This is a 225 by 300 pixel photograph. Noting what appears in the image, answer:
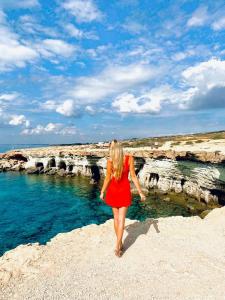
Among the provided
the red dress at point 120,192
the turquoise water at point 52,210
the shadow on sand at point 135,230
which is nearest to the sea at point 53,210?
the turquoise water at point 52,210

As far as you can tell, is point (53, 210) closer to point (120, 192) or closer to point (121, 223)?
point (121, 223)

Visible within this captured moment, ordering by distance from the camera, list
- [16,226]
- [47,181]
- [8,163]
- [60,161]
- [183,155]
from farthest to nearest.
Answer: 1. [8,163]
2. [60,161]
3. [47,181]
4. [183,155]
5. [16,226]

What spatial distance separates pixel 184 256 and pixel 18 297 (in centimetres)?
589

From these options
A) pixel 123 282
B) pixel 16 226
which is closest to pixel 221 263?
pixel 123 282

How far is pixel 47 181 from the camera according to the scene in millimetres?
69188

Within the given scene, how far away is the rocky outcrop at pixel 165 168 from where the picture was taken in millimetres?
43094

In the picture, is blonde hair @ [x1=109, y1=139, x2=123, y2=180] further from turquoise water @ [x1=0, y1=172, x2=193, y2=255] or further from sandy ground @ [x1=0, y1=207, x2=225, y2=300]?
turquoise water @ [x1=0, y1=172, x2=193, y2=255]

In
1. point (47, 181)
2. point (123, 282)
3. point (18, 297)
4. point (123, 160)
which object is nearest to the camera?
point (18, 297)

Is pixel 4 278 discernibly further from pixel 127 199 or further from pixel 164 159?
pixel 164 159

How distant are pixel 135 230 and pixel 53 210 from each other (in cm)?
3098

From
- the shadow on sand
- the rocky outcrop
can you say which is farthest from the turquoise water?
the shadow on sand

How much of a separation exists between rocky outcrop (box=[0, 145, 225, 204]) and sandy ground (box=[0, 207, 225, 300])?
1175 inches

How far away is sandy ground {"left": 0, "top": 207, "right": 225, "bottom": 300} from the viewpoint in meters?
8.82

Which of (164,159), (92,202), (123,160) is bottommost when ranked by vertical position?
(92,202)
